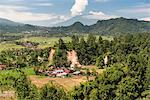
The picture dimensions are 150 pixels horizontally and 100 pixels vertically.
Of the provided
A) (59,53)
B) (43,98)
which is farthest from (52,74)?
(43,98)

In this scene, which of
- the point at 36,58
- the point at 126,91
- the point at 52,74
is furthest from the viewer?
the point at 36,58

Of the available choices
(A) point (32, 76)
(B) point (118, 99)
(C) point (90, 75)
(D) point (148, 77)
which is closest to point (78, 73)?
(C) point (90, 75)

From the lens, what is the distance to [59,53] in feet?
413

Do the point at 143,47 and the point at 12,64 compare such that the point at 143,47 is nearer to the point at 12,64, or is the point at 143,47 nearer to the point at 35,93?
the point at 12,64

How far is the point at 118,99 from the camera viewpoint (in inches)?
2157

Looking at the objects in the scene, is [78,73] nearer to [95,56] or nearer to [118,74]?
[95,56]

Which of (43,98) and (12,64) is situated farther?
(12,64)

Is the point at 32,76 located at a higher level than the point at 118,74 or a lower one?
lower

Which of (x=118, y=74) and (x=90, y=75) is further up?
(x=118, y=74)

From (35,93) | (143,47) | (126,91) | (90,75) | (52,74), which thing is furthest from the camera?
(143,47)

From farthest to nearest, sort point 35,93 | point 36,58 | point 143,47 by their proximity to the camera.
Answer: point 36,58 → point 143,47 → point 35,93

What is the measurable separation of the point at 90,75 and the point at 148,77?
38429 mm

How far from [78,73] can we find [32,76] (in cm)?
1283

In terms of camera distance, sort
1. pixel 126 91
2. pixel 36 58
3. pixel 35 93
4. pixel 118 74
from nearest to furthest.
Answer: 1. pixel 35 93
2. pixel 126 91
3. pixel 118 74
4. pixel 36 58
